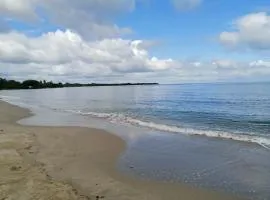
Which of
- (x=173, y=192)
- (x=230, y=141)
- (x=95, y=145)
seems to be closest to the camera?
(x=173, y=192)

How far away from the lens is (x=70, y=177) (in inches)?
379

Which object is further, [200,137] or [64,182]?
[200,137]

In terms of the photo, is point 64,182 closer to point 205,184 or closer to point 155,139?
point 205,184

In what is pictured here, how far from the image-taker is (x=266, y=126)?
22.8 m

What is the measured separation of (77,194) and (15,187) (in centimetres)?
150

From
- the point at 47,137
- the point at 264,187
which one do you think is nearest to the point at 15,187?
the point at 264,187

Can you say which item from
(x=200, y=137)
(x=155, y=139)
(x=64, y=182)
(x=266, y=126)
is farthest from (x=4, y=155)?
(x=266, y=126)

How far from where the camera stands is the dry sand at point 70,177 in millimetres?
8016

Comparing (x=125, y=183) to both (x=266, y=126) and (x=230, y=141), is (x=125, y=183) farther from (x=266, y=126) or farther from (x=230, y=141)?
(x=266, y=126)

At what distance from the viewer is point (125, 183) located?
928 centimetres

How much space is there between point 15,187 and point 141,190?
3.01 meters

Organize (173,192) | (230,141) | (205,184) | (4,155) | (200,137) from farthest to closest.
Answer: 1. (200,137)
2. (230,141)
3. (4,155)
4. (205,184)
5. (173,192)

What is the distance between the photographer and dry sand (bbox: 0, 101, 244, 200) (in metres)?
8.02

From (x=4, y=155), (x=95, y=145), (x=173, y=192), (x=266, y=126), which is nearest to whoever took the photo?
(x=173, y=192)
